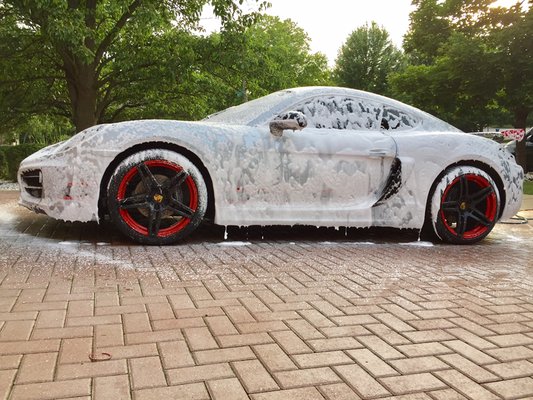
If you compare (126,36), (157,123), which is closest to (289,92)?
(157,123)

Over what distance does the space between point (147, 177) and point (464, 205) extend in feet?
10.00

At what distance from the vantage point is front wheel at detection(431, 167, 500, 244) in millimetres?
4836

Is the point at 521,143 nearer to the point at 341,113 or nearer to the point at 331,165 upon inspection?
the point at 341,113

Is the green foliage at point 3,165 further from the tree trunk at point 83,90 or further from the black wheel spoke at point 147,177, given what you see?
the black wheel spoke at point 147,177

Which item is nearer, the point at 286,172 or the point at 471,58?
the point at 286,172

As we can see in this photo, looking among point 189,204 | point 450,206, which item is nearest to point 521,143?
point 450,206

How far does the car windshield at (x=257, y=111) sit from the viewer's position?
4613mm

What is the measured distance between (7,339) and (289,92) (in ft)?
11.5

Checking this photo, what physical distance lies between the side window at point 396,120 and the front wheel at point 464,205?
2.03ft

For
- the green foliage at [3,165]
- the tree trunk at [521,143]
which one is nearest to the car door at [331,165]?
the green foliage at [3,165]

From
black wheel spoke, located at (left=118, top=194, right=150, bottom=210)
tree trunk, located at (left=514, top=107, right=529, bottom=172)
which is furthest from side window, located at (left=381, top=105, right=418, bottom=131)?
Result: tree trunk, located at (left=514, top=107, right=529, bottom=172)

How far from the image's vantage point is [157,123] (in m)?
4.24

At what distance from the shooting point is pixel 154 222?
4.20 meters

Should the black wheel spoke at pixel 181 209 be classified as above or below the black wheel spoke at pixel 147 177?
below
